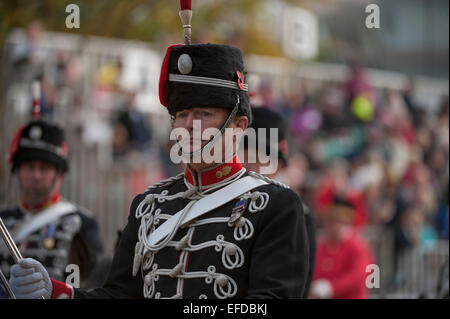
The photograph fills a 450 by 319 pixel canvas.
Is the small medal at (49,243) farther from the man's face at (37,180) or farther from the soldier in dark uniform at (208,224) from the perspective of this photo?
the soldier in dark uniform at (208,224)

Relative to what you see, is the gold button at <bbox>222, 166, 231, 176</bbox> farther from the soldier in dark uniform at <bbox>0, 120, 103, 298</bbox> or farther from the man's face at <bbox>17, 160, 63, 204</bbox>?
the man's face at <bbox>17, 160, 63, 204</bbox>

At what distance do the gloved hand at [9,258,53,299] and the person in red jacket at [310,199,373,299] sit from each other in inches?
164

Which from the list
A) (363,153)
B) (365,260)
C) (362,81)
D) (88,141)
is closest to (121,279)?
(365,260)

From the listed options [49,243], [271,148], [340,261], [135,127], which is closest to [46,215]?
[49,243]

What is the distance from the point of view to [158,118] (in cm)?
1148

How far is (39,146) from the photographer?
6.33 meters

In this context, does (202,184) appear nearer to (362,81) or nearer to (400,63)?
(362,81)

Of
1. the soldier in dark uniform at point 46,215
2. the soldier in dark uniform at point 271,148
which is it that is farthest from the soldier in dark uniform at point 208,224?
the soldier in dark uniform at point 46,215

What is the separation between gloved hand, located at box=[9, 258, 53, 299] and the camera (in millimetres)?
3572

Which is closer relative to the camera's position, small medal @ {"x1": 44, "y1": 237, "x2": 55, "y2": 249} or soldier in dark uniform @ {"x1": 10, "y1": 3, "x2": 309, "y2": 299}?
soldier in dark uniform @ {"x1": 10, "y1": 3, "x2": 309, "y2": 299}

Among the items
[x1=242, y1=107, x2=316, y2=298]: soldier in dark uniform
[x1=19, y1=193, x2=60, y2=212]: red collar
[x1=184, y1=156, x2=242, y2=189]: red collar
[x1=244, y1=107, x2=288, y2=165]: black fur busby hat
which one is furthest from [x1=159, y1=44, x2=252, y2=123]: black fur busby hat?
[x1=19, y1=193, x2=60, y2=212]: red collar

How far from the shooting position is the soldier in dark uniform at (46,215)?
6.29 meters

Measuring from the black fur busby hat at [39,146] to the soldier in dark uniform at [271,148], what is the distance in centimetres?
146

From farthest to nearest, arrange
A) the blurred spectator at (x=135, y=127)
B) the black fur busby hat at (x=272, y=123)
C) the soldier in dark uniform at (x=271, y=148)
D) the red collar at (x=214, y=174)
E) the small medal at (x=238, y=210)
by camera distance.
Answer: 1. the blurred spectator at (x=135, y=127)
2. the black fur busby hat at (x=272, y=123)
3. the soldier in dark uniform at (x=271, y=148)
4. the red collar at (x=214, y=174)
5. the small medal at (x=238, y=210)
